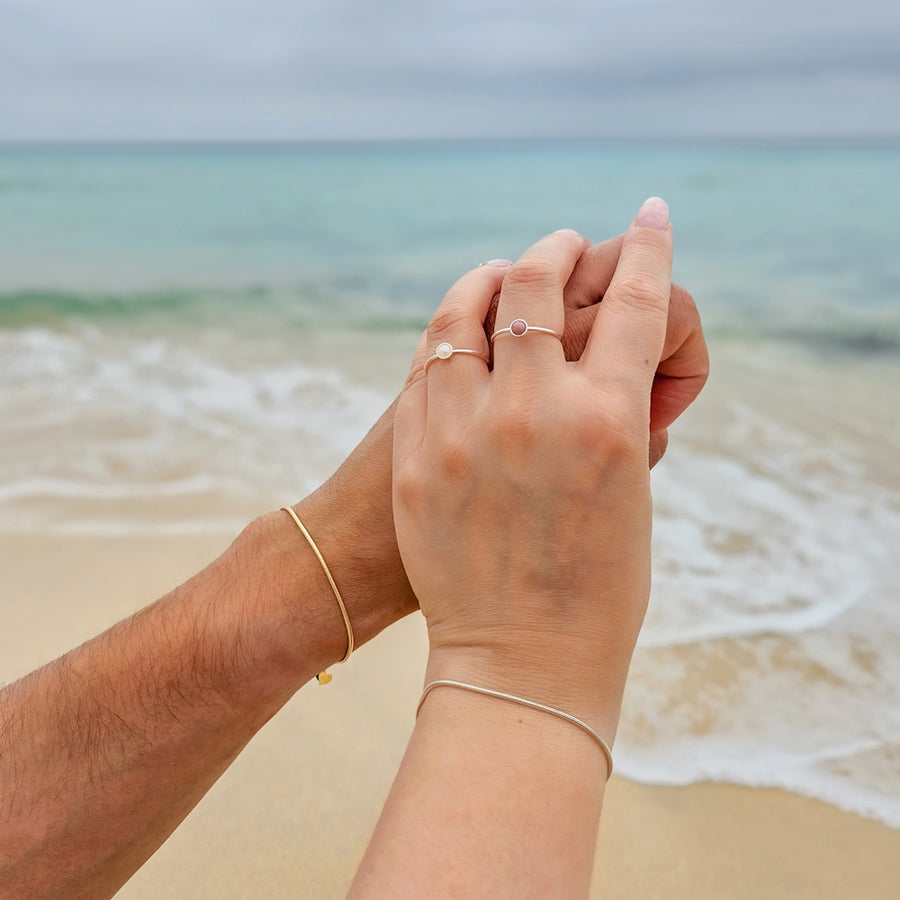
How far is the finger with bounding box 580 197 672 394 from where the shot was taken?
1062mm

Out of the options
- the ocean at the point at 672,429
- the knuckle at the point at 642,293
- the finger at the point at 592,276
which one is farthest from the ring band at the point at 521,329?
the ocean at the point at 672,429

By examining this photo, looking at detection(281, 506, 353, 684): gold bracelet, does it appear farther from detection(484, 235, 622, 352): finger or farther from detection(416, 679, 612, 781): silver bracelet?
detection(416, 679, 612, 781): silver bracelet

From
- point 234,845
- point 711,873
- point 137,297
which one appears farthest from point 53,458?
point 137,297

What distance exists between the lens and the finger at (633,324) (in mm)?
1062

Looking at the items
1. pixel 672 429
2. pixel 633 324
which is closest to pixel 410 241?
pixel 672 429

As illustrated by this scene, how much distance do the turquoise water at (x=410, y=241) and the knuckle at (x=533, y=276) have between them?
770cm

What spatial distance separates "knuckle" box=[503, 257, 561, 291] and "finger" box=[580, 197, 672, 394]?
3.2 inches

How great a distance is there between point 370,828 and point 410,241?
1397cm

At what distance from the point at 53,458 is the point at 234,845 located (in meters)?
2.76

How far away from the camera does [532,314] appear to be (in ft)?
3.69

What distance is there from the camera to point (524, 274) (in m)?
1.22

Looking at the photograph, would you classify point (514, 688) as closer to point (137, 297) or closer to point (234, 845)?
point (234, 845)

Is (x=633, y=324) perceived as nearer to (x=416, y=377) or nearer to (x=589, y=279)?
(x=416, y=377)

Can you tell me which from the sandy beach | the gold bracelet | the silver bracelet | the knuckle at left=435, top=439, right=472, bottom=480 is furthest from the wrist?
the sandy beach
